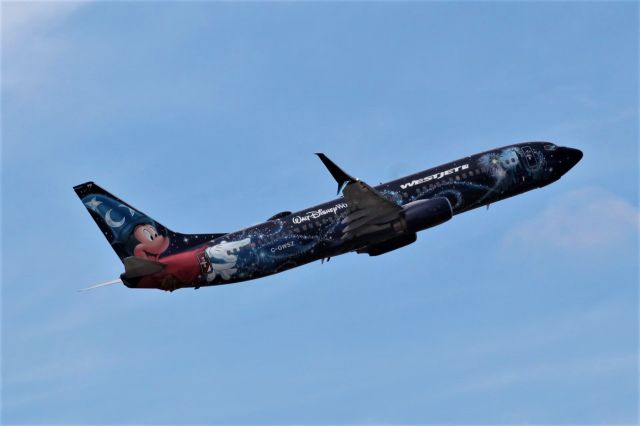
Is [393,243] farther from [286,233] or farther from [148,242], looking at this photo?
[148,242]

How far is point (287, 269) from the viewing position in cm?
7406

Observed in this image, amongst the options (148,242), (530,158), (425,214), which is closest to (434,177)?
(425,214)

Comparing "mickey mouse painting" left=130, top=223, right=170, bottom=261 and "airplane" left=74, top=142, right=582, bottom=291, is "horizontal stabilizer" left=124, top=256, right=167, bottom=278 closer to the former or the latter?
"airplane" left=74, top=142, right=582, bottom=291

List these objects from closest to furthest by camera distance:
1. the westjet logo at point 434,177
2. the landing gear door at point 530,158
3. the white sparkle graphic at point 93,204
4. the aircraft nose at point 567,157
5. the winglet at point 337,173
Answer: the winglet at point 337,173, the white sparkle graphic at point 93,204, the westjet logo at point 434,177, the landing gear door at point 530,158, the aircraft nose at point 567,157

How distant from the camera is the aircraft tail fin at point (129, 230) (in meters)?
73.1

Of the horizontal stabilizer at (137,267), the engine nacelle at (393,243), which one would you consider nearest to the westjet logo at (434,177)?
the engine nacelle at (393,243)

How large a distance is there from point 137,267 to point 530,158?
31.1 m

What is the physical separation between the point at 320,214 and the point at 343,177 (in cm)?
640

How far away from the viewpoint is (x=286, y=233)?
2881 inches

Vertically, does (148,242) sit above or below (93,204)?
below

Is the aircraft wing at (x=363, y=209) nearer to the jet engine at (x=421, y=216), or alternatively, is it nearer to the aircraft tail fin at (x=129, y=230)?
the jet engine at (x=421, y=216)

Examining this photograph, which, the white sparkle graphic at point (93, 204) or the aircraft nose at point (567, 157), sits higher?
the aircraft nose at point (567, 157)

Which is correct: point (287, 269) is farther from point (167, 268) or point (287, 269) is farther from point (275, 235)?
point (167, 268)

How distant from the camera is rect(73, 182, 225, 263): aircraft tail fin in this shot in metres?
73.1
